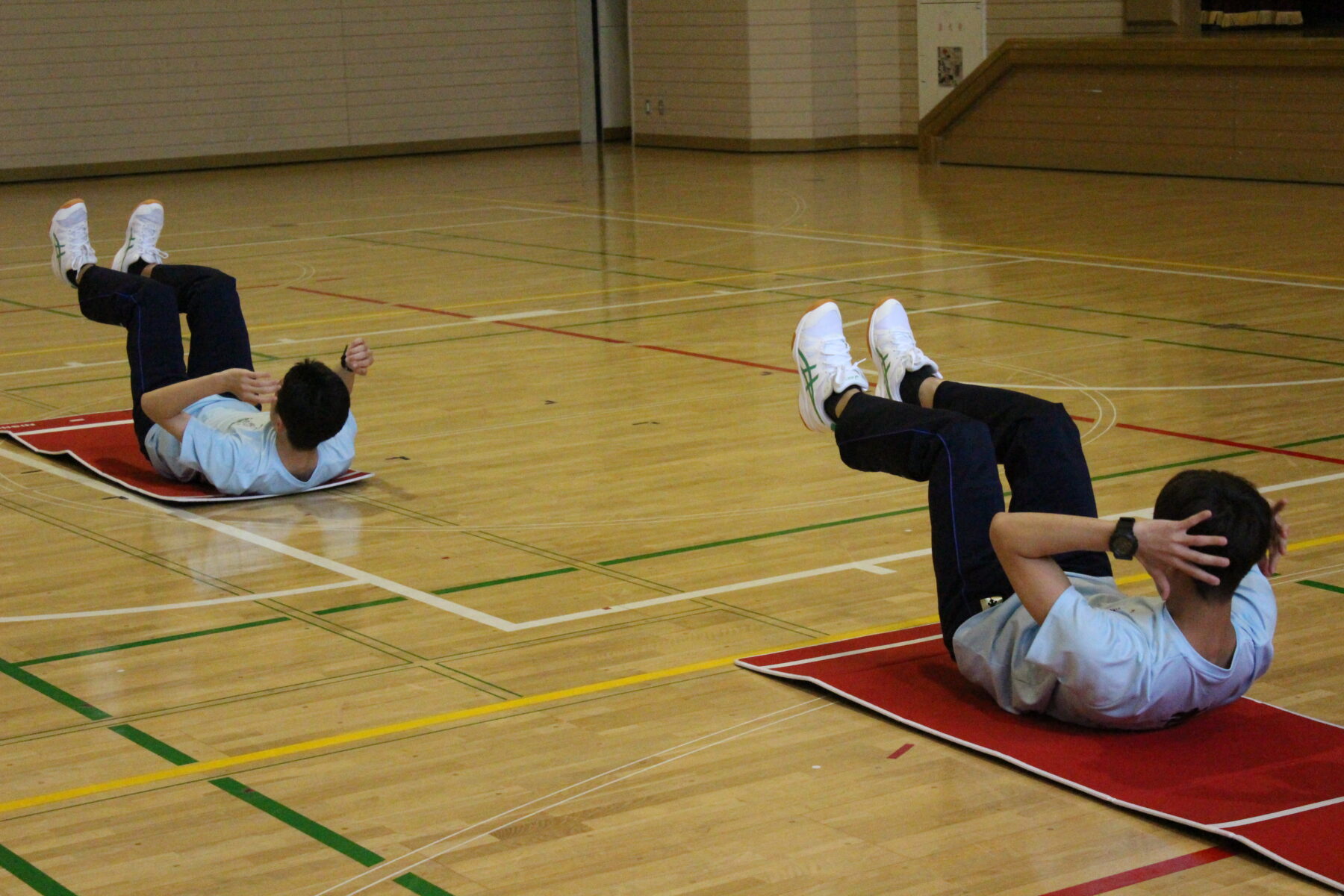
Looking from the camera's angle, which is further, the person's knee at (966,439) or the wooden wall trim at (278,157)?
the wooden wall trim at (278,157)

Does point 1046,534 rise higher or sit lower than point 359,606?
higher

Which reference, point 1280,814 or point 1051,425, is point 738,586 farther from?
point 1280,814

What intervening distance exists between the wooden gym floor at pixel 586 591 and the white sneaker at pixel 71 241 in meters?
0.71

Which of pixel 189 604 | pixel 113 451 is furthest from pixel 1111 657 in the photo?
pixel 113 451

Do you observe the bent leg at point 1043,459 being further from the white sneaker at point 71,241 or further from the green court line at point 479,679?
the white sneaker at point 71,241

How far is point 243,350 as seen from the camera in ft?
18.7

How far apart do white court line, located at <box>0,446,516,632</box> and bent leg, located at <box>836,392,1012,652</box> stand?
3.47 feet

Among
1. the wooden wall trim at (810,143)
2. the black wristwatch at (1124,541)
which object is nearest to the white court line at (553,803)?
the black wristwatch at (1124,541)

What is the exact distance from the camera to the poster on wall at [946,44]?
55.9ft

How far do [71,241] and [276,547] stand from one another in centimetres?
194

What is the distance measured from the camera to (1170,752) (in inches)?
124

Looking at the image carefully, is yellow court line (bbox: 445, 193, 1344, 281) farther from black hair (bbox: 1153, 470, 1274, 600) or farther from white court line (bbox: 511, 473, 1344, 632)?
black hair (bbox: 1153, 470, 1274, 600)

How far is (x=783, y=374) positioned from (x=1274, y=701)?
370 centimetres

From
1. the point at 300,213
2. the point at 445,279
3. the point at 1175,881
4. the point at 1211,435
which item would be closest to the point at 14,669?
the point at 1175,881
